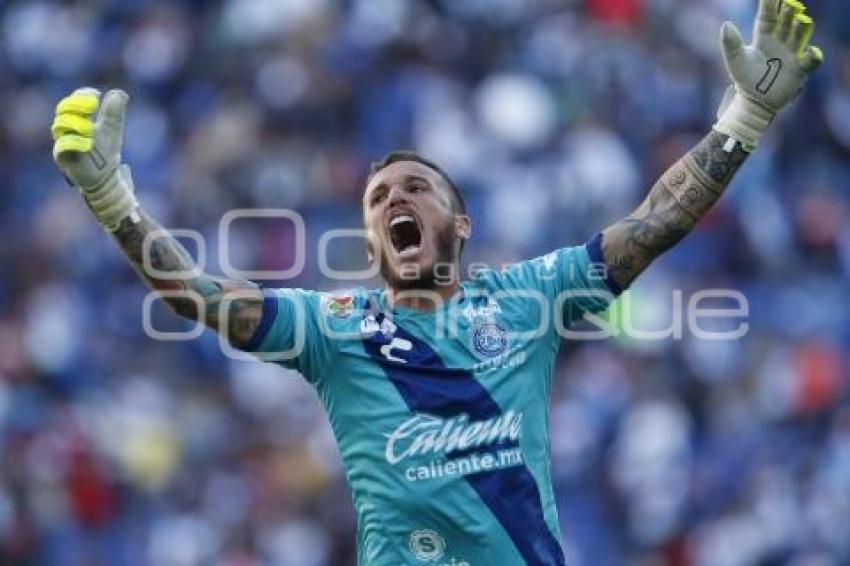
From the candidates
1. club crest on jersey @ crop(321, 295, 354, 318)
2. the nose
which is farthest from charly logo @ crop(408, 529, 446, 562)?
the nose

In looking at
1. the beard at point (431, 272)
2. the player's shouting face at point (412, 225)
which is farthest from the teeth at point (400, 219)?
the beard at point (431, 272)

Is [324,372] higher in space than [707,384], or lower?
higher

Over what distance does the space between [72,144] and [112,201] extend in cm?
24

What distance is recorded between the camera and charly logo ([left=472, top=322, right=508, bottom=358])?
6586 mm

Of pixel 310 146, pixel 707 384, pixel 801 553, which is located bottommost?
pixel 801 553

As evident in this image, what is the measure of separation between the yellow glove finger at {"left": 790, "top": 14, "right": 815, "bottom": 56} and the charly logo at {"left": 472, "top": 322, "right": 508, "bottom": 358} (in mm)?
1303

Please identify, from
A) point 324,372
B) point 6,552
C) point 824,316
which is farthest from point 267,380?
point 324,372

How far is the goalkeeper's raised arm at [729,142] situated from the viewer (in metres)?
6.60

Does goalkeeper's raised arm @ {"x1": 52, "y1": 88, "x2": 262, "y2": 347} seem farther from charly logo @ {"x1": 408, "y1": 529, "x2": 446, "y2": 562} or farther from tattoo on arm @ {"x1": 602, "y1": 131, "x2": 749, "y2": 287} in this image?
tattoo on arm @ {"x1": 602, "y1": 131, "x2": 749, "y2": 287}

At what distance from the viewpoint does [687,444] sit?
43.2ft

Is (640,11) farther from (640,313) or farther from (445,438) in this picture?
(445,438)

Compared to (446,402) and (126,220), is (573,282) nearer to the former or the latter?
(446,402)

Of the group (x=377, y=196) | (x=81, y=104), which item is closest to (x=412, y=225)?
(x=377, y=196)

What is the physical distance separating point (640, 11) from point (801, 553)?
15.6 ft
